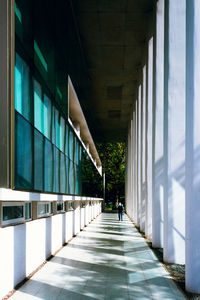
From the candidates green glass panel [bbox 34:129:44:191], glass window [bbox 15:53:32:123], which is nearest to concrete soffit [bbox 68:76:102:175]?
green glass panel [bbox 34:129:44:191]

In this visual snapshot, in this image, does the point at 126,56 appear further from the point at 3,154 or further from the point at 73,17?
the point at 3,154

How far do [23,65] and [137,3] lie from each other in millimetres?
7564

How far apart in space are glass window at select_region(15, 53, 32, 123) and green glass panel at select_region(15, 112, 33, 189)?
190 millimetres

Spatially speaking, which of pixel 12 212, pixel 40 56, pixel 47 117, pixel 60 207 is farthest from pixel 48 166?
pixel 12 212

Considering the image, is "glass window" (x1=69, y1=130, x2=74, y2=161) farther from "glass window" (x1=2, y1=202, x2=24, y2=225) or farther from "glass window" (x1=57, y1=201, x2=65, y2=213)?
"glass window" (x1=2, y1=202, x2=24, y2=225)

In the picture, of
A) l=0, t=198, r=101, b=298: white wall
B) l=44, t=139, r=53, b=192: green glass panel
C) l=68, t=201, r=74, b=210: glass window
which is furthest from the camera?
l=68, t=201, r=74, b=210: glass window

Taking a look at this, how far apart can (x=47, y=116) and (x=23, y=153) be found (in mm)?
3770

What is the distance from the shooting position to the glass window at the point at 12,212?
22.8ft

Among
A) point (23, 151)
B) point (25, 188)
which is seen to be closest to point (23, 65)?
point (23, 151)

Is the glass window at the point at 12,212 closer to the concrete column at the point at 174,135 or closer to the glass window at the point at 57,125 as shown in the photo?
the concrete column at the point at 174,135

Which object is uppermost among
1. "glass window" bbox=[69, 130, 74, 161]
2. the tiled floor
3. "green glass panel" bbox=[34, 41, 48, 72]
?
"green glass panel" bbox=[34, 41, 48, 72]

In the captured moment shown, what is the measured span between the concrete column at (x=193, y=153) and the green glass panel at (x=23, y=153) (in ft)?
10.6

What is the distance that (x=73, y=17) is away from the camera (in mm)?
15719

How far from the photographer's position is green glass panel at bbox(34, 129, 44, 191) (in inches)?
407
